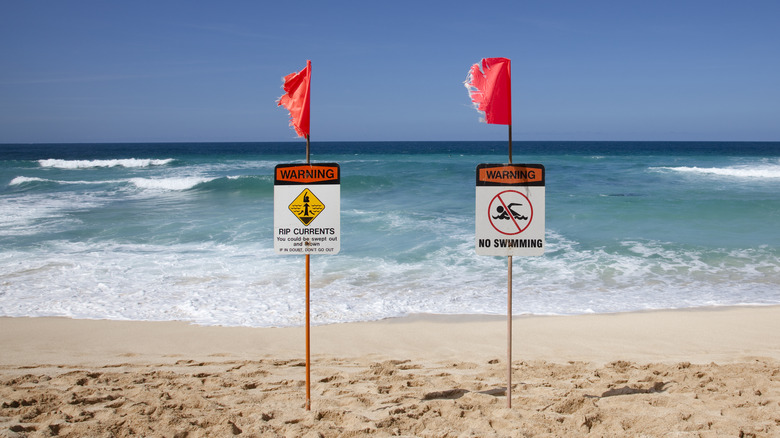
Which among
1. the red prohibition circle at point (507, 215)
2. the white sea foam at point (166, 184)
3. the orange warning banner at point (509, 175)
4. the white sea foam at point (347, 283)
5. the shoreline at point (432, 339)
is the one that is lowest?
the shoreline at point (432, 339)

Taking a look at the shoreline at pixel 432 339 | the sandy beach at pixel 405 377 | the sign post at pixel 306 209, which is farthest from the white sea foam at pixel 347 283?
the sign post at pixel 306 209

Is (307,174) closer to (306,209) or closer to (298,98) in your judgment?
(306,209)

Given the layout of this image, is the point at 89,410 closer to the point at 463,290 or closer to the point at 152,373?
the point at 152,373

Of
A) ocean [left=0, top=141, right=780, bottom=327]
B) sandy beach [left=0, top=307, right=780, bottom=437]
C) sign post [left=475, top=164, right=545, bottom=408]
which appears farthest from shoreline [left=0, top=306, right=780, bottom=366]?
sign post [left=475, top=164, right=545, bottom=408]

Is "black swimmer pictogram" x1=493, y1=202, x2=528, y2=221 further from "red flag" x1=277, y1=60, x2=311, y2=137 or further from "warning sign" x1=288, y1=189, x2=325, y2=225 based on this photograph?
"red flag" x1=277, y1=60, x2=311, y2=137

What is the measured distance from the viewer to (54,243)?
37.8 ft

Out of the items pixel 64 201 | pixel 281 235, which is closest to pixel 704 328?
→ pixel 281 235

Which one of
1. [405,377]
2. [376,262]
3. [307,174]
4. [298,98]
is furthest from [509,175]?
[376,262]

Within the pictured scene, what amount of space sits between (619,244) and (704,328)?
5.62 metres

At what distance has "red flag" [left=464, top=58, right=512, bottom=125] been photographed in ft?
11.7

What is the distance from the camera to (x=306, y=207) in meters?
3.75

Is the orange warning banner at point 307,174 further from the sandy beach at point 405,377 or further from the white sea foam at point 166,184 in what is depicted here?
the white sea foam at point 166,184

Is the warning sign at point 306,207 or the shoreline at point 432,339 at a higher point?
the warning sign at point 306,207

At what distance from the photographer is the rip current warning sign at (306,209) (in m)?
3.71
